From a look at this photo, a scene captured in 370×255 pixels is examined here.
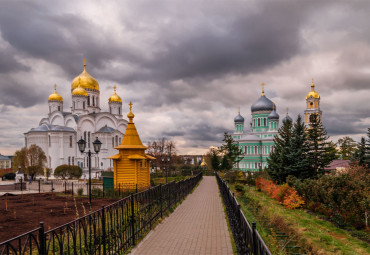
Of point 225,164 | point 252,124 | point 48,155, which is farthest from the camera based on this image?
point 252,124

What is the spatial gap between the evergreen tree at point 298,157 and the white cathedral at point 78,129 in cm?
2431

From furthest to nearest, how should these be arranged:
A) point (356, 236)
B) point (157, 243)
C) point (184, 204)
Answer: point (184, 204) → point (356, 236) → point (157, 243)

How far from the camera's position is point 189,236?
7543 millimetres

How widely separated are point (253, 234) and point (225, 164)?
3949cm

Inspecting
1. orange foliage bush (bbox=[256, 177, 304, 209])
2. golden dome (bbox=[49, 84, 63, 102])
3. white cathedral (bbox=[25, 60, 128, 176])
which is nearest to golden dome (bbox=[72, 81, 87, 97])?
white cathedral (bbox=[25, 60, 128, 176])

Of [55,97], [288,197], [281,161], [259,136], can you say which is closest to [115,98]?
[55,97]

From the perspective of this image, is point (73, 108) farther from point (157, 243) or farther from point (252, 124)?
point (157, 243)

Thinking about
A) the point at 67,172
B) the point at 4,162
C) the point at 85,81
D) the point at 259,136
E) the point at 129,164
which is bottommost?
the point at 4,162

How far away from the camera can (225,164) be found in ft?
138

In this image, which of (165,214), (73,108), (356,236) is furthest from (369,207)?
(73,108)

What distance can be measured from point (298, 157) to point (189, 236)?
16.0 m

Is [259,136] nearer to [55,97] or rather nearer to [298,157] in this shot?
[298,157]

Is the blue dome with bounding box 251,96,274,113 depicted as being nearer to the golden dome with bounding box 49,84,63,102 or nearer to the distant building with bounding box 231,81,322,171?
the distant building with bounding box 231,81,322,171

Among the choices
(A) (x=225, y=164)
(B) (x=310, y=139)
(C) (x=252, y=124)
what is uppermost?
(C) (x=252, y=124)
